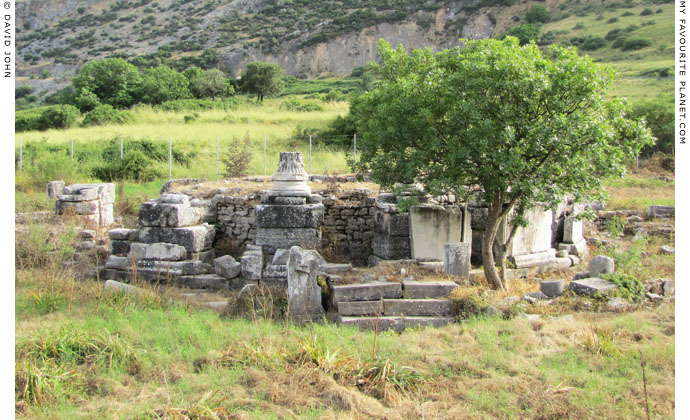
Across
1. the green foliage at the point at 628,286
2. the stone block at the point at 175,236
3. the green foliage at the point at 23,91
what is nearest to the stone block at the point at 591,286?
the green foliage at the point at 628,286

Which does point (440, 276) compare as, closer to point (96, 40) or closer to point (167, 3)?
point (96, 40)

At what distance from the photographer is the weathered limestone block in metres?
7.82

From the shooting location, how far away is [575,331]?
6.66 metres

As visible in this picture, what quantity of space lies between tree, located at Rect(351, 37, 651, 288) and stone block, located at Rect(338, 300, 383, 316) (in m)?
2.12

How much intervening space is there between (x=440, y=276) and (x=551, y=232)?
4021 millimetres

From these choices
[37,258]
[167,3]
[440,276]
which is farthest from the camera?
[167,3]

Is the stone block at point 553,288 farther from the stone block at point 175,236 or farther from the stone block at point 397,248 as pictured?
the stone block at point 175,236

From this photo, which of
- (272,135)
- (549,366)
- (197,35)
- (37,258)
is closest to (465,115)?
(549,366)

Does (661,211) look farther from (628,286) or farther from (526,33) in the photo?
(526,33)

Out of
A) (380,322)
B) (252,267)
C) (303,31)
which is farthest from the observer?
(303,31)

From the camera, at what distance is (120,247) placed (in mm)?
10844

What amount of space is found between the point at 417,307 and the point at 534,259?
4074 mm

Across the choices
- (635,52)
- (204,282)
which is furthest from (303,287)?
(635,52)

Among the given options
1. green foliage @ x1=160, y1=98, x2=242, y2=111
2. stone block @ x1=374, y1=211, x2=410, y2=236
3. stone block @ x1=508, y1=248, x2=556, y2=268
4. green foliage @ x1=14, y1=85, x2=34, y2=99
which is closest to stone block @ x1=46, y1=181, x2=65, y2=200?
stone block @ x1=374, y1=211, x2=410, y2=236
